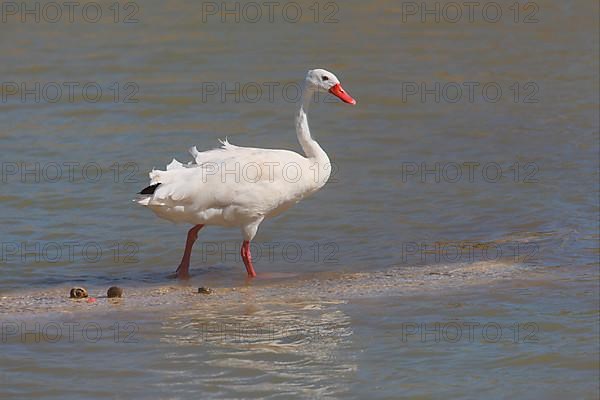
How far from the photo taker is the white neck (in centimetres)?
1030

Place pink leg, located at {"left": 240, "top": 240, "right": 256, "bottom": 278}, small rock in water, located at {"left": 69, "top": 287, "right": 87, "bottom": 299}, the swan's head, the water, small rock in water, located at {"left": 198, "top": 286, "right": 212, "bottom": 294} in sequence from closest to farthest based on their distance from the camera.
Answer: the water → small rock in water, located at {"left": 69, "top": 287, "right": 87, "bottom": 299} → small rock in water, located at {"left": 198, "top": 286, "right": 212, "bottom": 294} → pink leg, located at {"left": 240, "top": 240, "right": 256, "bottom": 278} → the swan's head

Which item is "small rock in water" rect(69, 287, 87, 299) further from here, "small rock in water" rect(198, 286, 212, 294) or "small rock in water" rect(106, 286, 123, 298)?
"small rock in water" rect(198, 286, 212, 294)

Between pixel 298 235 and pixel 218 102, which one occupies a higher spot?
pixel 218 102

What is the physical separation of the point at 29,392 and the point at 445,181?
653 cm

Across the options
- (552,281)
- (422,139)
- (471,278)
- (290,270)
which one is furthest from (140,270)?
(422,139)

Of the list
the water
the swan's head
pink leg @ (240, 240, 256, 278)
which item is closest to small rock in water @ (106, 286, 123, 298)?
the water

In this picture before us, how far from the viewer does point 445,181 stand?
12805mm

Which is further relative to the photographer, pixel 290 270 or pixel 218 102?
pixel 218 102

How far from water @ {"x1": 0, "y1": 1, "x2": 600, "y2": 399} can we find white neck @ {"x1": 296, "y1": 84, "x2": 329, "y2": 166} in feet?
3.11

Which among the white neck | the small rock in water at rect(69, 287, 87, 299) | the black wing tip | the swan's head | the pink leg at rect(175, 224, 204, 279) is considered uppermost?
the swan's head

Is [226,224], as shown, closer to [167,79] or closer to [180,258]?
[180,258]

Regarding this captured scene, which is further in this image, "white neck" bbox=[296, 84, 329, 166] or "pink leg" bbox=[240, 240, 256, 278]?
"white neck" bbox=[296, 84, 329, 166]

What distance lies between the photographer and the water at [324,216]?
768 cm

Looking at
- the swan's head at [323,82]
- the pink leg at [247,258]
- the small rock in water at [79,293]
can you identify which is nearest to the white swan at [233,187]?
the pink leg at [247,258]
